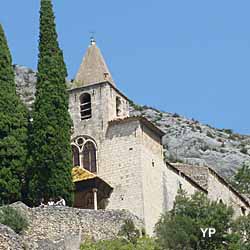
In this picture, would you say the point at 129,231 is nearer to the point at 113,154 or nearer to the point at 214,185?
the point at 113,154

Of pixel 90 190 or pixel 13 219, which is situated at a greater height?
pixel 90 190

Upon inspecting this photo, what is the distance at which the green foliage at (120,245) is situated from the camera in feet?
125

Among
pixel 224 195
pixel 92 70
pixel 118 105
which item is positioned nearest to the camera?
pixel 118 105

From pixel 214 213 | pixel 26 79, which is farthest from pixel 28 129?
pixel 26 79

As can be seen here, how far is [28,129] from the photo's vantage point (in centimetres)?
4531

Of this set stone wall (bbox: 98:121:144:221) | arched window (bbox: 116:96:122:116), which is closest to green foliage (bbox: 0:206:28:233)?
stone wall (bbox: 98:121:144:221)

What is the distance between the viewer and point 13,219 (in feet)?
124

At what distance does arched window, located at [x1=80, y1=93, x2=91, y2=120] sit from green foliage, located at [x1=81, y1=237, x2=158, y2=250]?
11.8 metres

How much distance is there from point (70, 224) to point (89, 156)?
9.53 m

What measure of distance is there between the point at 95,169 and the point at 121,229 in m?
7.74

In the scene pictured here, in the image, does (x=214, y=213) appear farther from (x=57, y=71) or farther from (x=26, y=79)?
(x=26, y=79)

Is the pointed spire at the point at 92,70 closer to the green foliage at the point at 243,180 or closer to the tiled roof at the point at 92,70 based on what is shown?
the tiled roof at the point at 92,70

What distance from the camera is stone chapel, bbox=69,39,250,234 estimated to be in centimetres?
4712

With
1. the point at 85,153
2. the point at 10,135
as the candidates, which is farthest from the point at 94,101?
the point at 10,135
